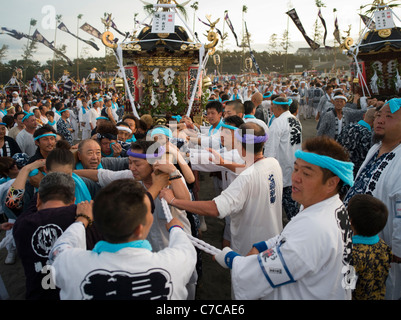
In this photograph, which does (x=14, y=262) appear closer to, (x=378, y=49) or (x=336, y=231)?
(x=336, y=231)

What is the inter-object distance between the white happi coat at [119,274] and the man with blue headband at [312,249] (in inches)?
17.8

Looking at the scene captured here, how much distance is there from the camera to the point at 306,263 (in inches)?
60.3

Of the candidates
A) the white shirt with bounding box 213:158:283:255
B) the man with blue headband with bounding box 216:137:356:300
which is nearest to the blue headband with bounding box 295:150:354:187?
the man with blue headband with bounding box 216:137:356:300

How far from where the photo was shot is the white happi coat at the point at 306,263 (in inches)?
60.7

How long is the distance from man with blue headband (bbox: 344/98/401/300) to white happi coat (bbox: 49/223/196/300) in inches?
82.0

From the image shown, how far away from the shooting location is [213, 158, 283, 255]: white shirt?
2.57 meters

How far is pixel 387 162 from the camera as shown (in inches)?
111

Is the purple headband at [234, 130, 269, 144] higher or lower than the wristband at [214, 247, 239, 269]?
higher

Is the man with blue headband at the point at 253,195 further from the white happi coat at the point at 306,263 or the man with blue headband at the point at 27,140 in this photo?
the man with blue headband at the point at 27,140

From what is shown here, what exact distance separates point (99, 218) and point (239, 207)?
56.9 inches

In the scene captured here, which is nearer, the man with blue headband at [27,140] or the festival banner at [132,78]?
the man with blue headband at [27,140]

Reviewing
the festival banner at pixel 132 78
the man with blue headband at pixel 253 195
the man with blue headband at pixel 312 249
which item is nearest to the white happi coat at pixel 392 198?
the man with blue headband at pixel 253 195

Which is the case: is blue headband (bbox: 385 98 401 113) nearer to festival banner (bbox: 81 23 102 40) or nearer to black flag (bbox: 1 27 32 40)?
festival banner (bbox: 81 23 102 40)
